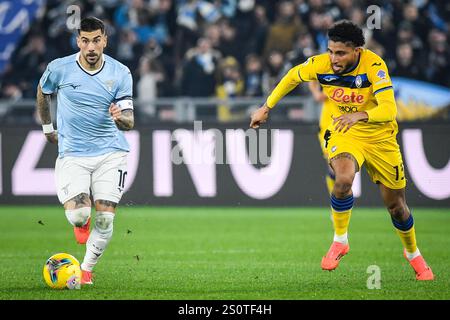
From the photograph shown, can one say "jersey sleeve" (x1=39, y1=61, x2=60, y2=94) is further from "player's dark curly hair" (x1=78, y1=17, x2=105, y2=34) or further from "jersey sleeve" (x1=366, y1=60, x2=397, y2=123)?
"jersey sleeve" (x1=366, y1=60, x2=397, y2=123)

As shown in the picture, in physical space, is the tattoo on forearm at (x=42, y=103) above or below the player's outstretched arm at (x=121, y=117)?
above

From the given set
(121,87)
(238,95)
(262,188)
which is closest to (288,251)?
(121,87)

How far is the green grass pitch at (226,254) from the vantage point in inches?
350

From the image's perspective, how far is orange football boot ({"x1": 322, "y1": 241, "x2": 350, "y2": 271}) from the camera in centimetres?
949

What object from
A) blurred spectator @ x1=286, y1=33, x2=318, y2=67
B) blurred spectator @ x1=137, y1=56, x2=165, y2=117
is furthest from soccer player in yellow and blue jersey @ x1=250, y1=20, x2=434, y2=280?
blurred spectator @ x1=137, y1=56, x2=165, y2=117

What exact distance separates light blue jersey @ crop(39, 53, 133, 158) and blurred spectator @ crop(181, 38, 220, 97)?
28.0ft

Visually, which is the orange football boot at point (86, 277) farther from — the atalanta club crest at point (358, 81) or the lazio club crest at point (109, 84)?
the atalanta club crest at point (358, 81)

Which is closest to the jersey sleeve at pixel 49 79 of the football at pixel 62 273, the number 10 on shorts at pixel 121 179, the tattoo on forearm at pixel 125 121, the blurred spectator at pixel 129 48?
the tattoo on forearm at pixel 125 121

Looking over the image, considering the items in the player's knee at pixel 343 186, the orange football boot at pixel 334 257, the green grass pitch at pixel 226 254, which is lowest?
the green grass pitch at pixel 226 254

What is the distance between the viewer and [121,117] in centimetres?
899

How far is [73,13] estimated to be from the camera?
18.7m

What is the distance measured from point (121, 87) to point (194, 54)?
28.9ft

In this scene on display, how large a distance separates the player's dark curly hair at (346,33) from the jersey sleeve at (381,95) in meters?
0.28
